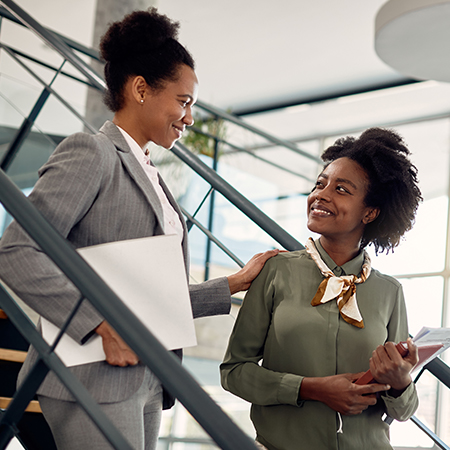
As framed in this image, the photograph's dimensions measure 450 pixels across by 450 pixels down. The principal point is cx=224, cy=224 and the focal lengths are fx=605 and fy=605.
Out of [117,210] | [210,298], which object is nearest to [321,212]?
[210,298]

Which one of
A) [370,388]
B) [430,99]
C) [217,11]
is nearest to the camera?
[370,388]

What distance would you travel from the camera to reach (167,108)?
1.57 m

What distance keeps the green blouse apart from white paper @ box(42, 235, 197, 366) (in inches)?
14.2

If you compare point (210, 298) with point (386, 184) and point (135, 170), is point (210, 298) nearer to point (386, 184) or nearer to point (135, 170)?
point (135, 170)

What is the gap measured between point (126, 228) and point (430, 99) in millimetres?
7054

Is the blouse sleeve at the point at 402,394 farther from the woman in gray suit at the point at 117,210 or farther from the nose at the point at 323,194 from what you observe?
the woman in gray suit at the point at 117,210

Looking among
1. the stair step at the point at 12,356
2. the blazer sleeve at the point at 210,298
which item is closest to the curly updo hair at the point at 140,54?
the blazer sleeve at the point at 210,298

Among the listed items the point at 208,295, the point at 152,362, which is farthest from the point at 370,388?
the point at 152,362

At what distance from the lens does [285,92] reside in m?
8.47

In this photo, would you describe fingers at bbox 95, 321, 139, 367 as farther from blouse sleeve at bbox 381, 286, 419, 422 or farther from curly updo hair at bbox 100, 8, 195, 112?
blouse sleeve at bbox 381, 286, 419, 422

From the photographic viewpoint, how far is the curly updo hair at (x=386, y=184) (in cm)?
190

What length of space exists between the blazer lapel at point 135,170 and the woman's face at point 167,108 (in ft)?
0.32

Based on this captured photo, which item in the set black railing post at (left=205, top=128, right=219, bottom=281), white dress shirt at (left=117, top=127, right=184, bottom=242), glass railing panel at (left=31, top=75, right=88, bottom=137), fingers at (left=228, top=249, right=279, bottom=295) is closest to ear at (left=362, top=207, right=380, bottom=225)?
fingers at (left=228, top=249, right=279, bottom=295)

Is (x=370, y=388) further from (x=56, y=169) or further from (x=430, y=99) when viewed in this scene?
(x=430, y=99)
